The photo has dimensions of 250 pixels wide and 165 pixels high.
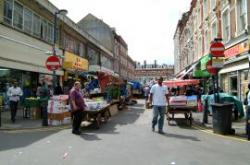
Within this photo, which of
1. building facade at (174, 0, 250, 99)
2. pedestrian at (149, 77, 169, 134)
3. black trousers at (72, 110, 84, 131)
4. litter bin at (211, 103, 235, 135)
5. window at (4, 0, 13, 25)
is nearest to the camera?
litter bin at (211, 103, 235, 135)

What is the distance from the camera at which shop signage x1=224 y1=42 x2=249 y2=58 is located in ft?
58.2

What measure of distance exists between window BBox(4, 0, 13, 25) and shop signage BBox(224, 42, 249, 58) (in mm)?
12703

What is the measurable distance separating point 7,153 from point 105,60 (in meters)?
43.5

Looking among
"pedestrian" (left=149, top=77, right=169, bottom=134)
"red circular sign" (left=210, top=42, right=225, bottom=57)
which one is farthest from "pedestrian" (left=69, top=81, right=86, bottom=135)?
"red circular sign" (left=210, top=42, right=225, bottom=57)

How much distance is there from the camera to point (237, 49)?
19.2 m

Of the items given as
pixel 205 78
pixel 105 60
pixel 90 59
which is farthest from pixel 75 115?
pixel 105 60

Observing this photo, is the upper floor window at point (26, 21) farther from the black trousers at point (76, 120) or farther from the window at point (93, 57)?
the window at point (93, 57)

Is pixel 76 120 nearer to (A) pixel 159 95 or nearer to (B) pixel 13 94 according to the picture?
(A) pixel 159 95

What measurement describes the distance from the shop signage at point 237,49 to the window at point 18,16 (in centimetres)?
1265

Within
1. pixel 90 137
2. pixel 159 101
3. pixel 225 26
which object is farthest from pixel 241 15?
pixel 90 137

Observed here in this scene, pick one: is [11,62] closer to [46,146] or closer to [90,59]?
[46,146]

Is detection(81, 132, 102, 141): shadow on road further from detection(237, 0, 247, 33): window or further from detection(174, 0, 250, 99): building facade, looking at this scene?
detection(237, 0, 247, 33): window

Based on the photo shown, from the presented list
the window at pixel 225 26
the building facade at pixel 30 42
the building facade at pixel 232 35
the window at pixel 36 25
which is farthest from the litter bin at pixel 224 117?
the window at pixel 36 25

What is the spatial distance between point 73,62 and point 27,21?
9306 mm
